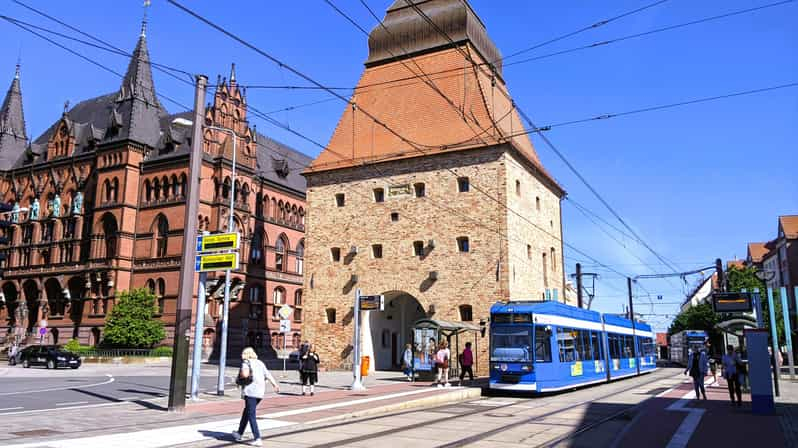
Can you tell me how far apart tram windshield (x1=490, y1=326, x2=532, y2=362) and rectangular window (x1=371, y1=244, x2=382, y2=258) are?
1350cm

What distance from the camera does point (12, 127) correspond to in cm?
6838

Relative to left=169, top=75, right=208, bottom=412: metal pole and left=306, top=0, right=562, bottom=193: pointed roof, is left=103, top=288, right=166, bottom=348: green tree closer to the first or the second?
left=306, top=0, right=562, bottom=193: pointed roof

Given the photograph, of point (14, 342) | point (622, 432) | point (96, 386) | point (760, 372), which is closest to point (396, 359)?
point (96, 386)

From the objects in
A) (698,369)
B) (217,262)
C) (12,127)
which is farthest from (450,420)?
(12,127)

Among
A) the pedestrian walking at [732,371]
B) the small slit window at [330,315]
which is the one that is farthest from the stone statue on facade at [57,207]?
the pedestrian walking at [732,371]

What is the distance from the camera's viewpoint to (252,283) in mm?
54125

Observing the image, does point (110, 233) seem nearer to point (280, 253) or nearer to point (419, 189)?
point (280, 253)

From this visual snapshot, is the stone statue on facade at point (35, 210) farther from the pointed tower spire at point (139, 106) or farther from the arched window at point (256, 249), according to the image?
the arched window at point (256, 249)

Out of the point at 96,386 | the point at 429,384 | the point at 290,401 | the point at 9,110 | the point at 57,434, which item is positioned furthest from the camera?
the point at 9,110

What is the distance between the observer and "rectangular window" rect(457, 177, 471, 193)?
32062 mm

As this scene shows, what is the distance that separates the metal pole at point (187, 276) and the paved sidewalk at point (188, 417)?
0.57 metres

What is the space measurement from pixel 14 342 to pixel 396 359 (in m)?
37.5

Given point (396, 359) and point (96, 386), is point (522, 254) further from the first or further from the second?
point (96, 386)

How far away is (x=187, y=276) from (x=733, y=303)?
17.3 m
